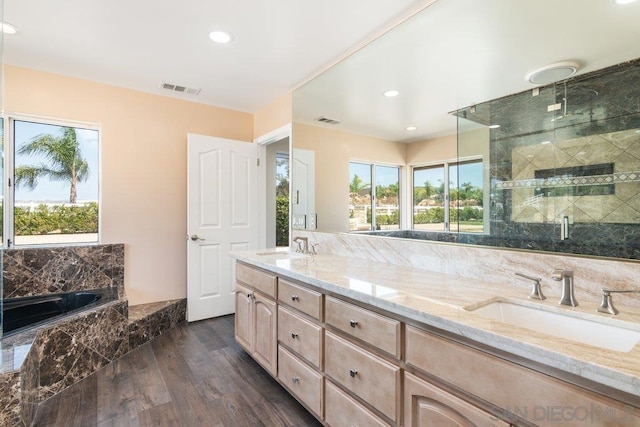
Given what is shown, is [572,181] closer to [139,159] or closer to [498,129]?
[498,129]

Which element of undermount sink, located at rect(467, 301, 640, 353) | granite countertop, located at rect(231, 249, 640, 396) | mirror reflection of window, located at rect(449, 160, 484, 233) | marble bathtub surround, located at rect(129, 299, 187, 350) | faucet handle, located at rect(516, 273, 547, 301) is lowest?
marble bathtub surround, located at rect(129, 299, 187, 350)

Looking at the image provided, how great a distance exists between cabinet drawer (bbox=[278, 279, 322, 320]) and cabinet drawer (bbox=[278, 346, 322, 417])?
322 mm

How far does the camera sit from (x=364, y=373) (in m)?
1.39

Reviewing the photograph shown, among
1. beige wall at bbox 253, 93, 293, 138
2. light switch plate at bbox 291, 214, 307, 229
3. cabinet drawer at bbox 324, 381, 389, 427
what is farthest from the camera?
beige wall at bbox 253, 93, 293, 138

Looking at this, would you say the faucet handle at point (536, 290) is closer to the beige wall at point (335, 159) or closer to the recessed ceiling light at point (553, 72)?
the recessed ceiling light at point (553, 72)

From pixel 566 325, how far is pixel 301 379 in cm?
134

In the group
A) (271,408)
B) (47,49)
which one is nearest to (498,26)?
(271,408)

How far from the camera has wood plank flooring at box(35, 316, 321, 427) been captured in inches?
71.9

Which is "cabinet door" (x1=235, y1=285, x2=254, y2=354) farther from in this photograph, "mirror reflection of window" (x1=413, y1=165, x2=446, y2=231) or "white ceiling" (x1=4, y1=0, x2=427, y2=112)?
"white ceiling" (x1=4, y1=0, x2=427, y2=112)

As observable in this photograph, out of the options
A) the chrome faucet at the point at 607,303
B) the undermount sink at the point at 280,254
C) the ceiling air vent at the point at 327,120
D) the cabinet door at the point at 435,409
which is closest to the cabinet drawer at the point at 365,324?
the cabinet door at the point at 435,409

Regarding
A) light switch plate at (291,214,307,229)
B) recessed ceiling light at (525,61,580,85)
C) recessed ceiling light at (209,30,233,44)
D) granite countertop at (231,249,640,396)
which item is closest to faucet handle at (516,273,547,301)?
granite countertop at (231,249,640,396)

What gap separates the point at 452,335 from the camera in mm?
1059

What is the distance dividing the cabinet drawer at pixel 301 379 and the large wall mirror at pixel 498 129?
100 centimetres

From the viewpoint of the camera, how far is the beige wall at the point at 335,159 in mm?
2232
